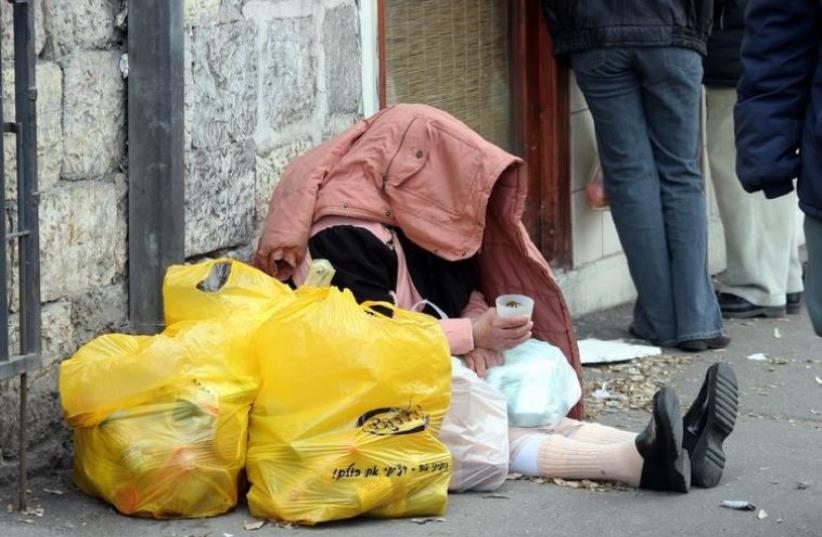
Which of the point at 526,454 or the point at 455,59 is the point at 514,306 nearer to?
the point at 526,454

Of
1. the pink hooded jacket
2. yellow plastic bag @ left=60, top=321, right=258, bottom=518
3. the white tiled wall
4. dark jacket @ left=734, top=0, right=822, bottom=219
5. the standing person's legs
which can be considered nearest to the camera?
dark jacket @ left=734, top=0, right=822, bottom=219

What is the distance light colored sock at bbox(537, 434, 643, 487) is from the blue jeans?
181 cm

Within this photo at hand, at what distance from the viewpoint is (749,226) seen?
22.9ft

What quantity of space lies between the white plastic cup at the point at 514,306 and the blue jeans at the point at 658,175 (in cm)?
169

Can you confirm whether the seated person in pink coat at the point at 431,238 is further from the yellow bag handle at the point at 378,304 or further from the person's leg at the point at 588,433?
the yellow bag handle at the point at 378,304

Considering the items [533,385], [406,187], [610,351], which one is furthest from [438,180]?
[610,351]

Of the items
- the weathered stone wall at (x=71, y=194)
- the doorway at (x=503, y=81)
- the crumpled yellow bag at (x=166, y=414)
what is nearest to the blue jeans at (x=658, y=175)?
the doorway at (x=503, y=81)

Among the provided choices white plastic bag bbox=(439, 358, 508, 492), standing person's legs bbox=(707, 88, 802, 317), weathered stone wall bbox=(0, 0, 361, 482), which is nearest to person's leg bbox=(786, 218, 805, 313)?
standing person's legs bbox=(707, 88, 802, 317)

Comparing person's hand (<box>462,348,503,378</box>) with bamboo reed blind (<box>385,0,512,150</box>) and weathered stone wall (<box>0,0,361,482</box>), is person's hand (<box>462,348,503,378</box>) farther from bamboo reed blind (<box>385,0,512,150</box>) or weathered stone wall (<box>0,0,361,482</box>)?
bamboo reed blind (<box>385,0,512,150</box>)

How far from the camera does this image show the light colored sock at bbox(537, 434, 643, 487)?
446cm

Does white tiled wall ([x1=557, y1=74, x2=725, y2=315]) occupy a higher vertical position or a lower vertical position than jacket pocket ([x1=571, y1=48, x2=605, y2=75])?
lower

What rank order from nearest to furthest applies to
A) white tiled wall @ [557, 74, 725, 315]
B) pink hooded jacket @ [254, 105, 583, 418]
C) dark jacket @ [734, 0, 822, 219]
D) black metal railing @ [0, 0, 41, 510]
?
dark jacket @ [734, 0, 822, 219], black metal railing @ [0, 0, 41, 510], pink hooded jacket @ [254, 105, 583, 418], white tiled wall @ [557, 74, 725, 315]

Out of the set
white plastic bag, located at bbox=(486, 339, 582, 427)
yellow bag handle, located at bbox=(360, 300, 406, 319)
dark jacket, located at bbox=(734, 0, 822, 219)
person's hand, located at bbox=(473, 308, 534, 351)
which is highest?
dark jacket, located at bbox=(734, 0, 822, 219)

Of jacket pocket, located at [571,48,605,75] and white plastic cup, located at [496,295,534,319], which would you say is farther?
jacket pocket, located at [571,48,605,75]
